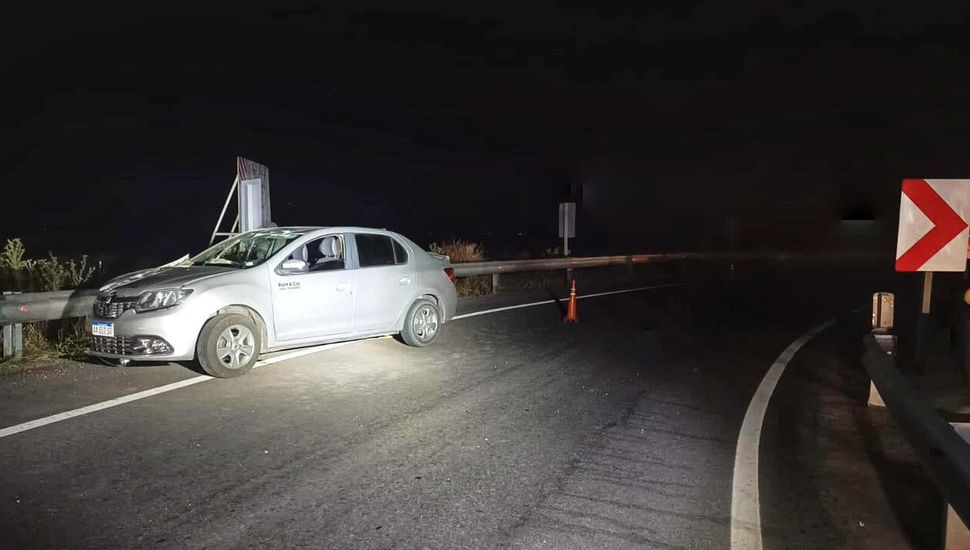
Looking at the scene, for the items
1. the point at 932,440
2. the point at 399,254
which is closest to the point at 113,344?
the point at 399,254

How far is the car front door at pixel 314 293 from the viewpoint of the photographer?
7.53 m

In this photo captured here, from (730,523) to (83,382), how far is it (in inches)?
252

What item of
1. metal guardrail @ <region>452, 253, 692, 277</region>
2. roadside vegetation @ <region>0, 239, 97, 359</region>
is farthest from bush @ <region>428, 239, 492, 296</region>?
roadside vegetation @ <region>0, 239, 97, 359</region>

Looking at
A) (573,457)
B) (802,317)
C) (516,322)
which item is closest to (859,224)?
(802,317)

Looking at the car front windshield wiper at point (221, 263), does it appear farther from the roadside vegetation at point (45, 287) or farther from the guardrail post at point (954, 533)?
the guardrail post at point (954, 533)

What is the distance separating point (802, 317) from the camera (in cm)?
1374

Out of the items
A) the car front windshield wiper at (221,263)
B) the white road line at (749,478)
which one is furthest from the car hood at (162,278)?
the white road line at (749,478)

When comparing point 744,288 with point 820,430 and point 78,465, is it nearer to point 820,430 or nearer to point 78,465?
point 820,430

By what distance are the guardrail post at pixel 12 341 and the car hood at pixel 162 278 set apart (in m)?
1.68

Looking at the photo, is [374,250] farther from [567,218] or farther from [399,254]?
[567,218]

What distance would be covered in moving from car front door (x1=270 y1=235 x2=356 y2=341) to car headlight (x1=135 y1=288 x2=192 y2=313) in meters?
0.98

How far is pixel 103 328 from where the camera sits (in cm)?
686

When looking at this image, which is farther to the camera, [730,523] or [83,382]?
[83,382]

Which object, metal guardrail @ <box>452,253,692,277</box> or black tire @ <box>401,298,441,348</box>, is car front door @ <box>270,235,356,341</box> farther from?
metal guardrail @ <box>452,253,692,277</box>
